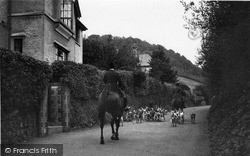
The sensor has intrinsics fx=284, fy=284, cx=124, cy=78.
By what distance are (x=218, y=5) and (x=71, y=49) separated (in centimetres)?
1750

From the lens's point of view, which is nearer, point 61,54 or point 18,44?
point 18,44

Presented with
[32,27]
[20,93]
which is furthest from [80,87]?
[32,27]

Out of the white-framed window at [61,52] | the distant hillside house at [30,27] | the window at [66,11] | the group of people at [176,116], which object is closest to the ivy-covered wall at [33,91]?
the distant hillside house at [30,27]

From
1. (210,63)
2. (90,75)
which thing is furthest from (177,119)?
(90,75)

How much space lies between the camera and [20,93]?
33.5 ft

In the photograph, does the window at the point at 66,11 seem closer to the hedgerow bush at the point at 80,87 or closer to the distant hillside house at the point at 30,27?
the distant hillside house at the point at 30,27

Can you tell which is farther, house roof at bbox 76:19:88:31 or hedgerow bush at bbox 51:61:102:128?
house roof at bbox 76:19:88:31

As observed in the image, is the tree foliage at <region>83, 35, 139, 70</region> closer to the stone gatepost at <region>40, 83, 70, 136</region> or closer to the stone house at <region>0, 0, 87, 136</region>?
the stone house at <region>0, 0, 87, 136</region>

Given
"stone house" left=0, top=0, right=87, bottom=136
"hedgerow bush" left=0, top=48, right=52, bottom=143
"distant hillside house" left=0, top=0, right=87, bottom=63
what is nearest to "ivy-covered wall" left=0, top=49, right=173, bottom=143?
"hedgerow bush" left=0, top=48, right=52, bottom=143

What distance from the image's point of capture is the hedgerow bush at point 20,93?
9156mm

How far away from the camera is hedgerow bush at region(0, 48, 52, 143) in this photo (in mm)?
9156

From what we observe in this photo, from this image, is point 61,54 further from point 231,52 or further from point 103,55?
point 231,52

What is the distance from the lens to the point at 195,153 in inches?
319

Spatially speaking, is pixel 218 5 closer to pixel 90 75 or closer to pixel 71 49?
pixel 90 75
